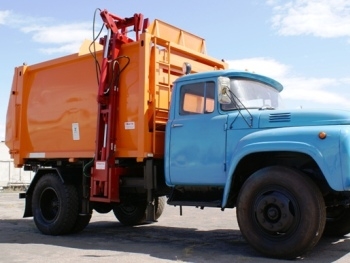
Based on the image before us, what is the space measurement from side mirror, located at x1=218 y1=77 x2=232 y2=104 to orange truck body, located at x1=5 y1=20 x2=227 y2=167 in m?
1.33

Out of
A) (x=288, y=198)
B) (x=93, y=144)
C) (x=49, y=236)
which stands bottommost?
(x=49, y=236)

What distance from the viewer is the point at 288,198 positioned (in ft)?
18.8

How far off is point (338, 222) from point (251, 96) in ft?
8.28

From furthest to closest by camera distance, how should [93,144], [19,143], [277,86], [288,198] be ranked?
1. [19,143]
2. [93,144]
3. [277,86]
4. [288,198]

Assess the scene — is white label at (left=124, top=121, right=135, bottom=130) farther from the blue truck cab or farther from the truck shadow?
the truck shadow

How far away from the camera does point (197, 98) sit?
23.1 feet

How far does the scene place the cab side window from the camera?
6848 millimetres

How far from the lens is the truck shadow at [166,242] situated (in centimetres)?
609

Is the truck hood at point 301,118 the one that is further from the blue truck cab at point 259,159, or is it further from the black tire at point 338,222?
the black tire at point 338,222

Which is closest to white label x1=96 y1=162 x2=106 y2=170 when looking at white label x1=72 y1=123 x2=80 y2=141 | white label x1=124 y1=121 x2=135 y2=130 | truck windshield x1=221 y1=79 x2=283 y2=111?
white label x1=124 y1=121 x2=135 y2=130

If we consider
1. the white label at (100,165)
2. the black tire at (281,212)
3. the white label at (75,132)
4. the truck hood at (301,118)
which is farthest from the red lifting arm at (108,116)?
the truck hood at (301,118)

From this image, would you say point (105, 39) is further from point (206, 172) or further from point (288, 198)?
point (288, 198)

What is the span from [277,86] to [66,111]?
3932 mm

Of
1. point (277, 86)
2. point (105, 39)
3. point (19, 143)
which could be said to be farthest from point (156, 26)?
point (19, 143)
